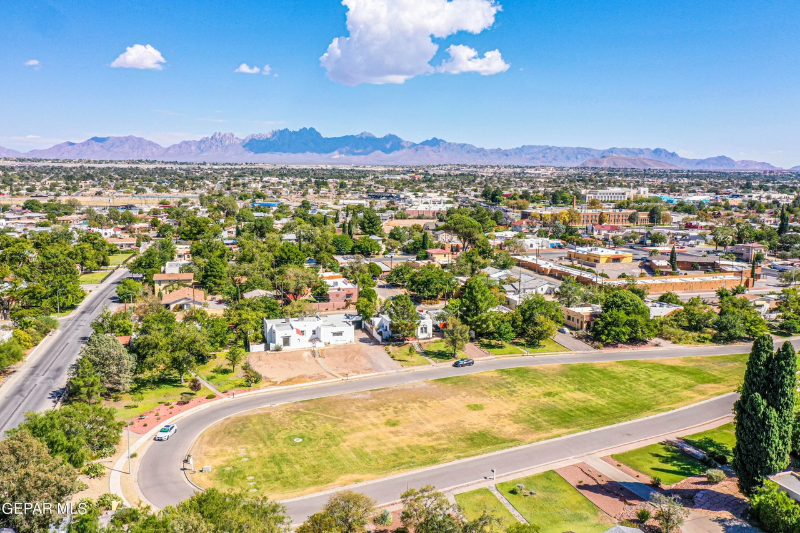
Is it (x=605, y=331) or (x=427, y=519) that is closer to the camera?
(x=427, y=519)

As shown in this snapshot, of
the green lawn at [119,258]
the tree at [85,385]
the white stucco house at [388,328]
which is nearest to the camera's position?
the tree at [85,385]

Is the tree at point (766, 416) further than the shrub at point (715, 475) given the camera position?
No

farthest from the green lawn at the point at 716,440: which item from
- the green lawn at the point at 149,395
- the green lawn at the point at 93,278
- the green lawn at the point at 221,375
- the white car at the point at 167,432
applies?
the green lawn at the point at 93,278

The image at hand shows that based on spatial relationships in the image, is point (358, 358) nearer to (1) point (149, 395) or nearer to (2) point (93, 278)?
(1) point (149, 395)

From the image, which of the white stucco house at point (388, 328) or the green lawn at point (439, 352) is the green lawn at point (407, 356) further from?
the white stucco house at point (388, 328)

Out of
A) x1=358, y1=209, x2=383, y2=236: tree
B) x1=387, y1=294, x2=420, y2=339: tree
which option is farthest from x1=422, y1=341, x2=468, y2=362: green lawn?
x1=358, y1=209, x2=383, y2=236: tree

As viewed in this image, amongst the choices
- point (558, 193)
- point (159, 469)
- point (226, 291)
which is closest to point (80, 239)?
point (226, 291)

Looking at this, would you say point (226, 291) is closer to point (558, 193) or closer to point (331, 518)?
point (331, 518)
